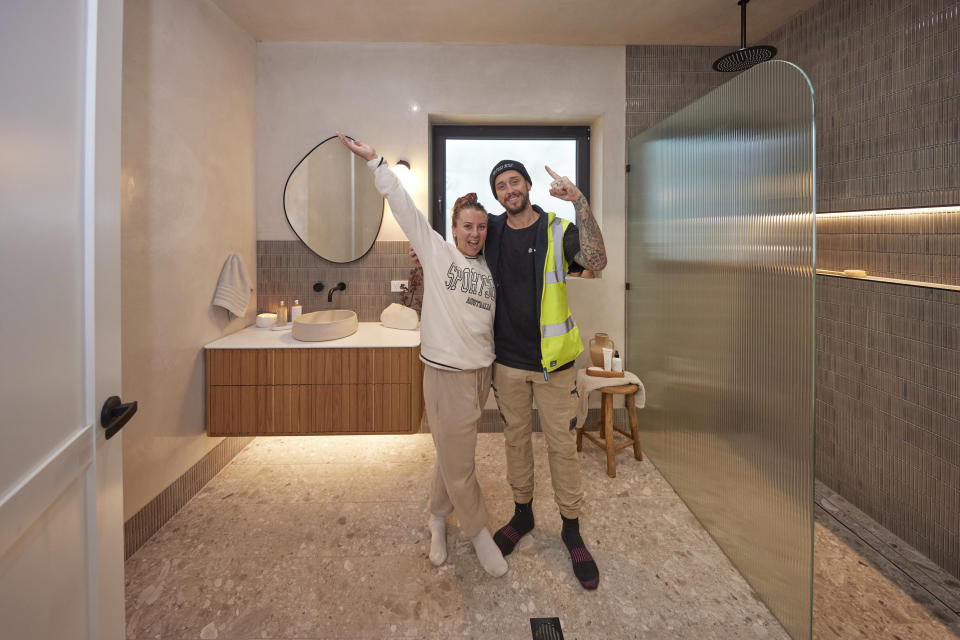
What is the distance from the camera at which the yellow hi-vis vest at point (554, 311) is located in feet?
5.77

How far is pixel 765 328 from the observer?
1.62m

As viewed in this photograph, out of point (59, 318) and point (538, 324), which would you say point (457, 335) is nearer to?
point (538, 324)

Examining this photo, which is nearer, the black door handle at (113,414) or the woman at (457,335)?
the black door handle at (113,414)

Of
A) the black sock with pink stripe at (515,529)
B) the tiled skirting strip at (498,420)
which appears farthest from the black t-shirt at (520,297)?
the tiled skirting strip at (498,420)

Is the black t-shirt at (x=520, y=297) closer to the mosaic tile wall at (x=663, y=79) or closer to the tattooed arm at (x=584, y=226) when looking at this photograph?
the tattooed arm at (x=584, y=226)

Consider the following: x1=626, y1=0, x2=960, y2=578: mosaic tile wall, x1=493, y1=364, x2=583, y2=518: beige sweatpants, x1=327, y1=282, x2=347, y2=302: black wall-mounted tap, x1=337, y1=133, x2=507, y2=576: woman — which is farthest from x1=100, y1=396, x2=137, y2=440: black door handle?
x1=626, y1=0, x2=960, y2=578: mosaic tile wall

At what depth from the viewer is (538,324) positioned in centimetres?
182

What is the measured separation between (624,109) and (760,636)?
292 cm

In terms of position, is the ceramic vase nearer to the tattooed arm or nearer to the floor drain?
the tattooed arm

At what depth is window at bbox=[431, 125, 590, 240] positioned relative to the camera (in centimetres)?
320

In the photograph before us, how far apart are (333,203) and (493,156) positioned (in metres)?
1.19

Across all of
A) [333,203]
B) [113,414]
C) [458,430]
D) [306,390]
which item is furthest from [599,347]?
[113,414]

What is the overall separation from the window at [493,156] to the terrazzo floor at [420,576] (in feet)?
6.36

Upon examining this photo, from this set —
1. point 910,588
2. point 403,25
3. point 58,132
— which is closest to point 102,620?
point 58,132
